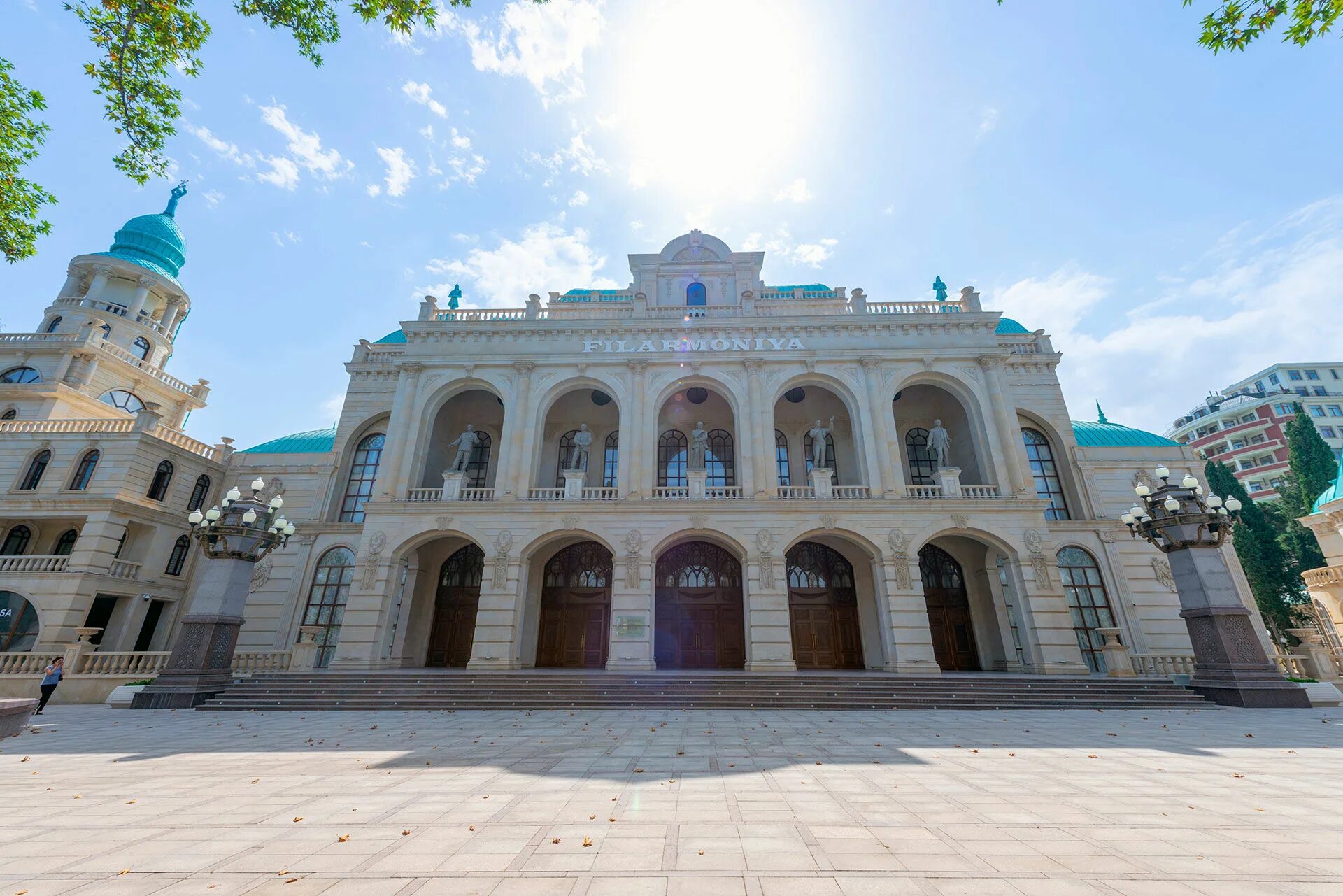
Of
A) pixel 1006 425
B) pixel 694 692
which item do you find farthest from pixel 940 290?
pixel 694 692

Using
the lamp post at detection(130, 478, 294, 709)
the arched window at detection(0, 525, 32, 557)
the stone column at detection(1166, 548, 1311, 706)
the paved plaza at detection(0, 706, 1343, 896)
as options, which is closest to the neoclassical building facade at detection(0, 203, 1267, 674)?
the arched window at detection(0, 525, 32, 557)

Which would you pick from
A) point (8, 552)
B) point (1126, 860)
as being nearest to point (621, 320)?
point (1126, 860)

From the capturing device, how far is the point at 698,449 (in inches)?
834

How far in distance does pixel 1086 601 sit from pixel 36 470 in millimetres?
42610

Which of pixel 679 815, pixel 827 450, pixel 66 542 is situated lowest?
pixel 679 815

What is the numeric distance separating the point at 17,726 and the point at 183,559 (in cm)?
1665

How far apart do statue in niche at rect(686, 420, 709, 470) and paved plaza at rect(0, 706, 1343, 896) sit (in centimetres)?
1264

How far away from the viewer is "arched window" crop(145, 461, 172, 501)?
22.2 metres

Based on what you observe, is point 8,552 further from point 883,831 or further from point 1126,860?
point 1126,860

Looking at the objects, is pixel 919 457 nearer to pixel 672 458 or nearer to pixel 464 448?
pixel 672 458

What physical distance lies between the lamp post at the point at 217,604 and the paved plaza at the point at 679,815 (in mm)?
4696

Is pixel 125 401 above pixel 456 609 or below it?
above

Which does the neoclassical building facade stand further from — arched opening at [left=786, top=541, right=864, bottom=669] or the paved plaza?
the paved plaza

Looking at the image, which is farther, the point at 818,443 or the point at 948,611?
the point at 818,443
